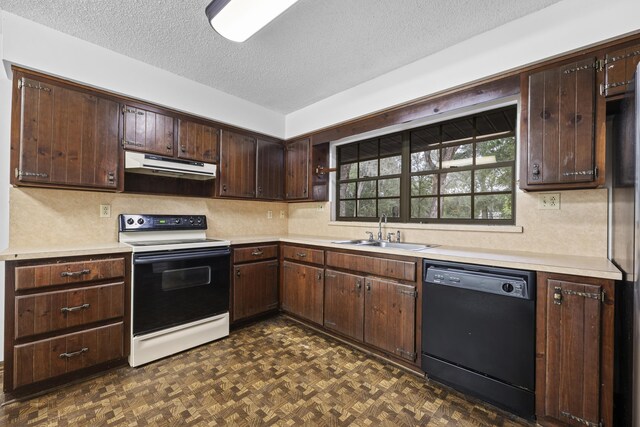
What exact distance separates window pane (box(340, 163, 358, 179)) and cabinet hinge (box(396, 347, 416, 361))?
2.01 meters

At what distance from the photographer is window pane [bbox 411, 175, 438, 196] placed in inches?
108

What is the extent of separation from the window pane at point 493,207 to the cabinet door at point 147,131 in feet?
9.56

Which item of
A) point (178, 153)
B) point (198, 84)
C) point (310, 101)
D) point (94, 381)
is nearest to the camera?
point (94, 381)

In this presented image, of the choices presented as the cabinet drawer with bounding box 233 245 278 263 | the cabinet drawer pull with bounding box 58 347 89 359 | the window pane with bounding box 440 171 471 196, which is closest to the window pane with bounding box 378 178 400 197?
the window pane with bounding box 440 171 471 196

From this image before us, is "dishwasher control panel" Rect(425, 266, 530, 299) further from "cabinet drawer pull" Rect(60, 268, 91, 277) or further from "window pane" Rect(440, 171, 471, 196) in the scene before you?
"cabinet drawer pull" Rect(60, 268, 91, 277)

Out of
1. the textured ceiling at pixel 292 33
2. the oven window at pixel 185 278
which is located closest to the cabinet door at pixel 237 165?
the textured ceiling at pixel 292 33

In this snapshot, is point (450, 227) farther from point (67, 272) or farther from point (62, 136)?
point (62, 136)

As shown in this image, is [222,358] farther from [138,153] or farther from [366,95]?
[366,95]

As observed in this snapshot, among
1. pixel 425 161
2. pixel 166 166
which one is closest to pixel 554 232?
pixel 425 161

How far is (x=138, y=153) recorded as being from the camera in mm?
2479

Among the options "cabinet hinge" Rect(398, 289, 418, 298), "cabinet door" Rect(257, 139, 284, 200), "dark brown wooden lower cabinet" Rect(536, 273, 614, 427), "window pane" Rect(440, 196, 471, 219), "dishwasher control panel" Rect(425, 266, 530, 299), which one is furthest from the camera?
"cabinet door" Rect(257, 139, 284, 200)

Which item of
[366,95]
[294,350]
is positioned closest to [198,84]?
[366,95]

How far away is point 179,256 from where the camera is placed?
241 cm

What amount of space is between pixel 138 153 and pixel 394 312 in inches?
103
